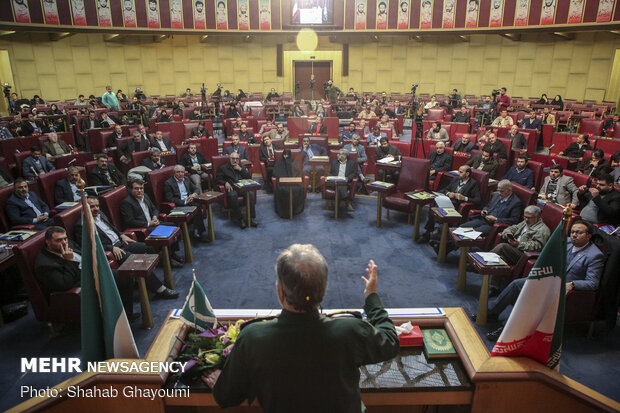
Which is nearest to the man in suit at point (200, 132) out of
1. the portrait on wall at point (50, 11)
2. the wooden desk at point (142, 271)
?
the wooden desk at point (142, 271)

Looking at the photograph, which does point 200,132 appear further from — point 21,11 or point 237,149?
point 21,11

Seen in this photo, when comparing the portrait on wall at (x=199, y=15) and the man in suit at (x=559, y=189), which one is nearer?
the man in suit at (x=559, y=189)

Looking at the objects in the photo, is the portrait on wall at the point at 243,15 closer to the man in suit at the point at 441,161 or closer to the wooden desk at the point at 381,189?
the man in suit at the point at 441,161

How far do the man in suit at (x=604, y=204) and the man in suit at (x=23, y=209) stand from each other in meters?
6.90

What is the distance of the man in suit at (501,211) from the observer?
4867 mm

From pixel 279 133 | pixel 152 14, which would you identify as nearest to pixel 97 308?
pixel 279 133

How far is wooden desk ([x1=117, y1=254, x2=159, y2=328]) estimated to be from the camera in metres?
3.44

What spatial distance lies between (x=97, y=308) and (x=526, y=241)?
4.05 metres

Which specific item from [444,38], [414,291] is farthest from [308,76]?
[414,291]

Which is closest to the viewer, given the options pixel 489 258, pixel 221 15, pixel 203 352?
pixel 203 352

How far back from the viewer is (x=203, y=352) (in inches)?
72.2

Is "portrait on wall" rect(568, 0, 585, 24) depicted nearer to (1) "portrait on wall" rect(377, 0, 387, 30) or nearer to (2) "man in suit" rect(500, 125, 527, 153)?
(1) "portrait on wall" rect(377, 0, 387, 30)

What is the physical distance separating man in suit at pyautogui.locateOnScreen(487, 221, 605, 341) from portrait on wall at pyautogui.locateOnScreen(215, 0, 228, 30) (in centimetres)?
1660

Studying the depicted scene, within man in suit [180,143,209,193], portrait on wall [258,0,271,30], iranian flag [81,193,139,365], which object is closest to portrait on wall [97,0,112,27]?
portrait on wall [258,0,271,30]
